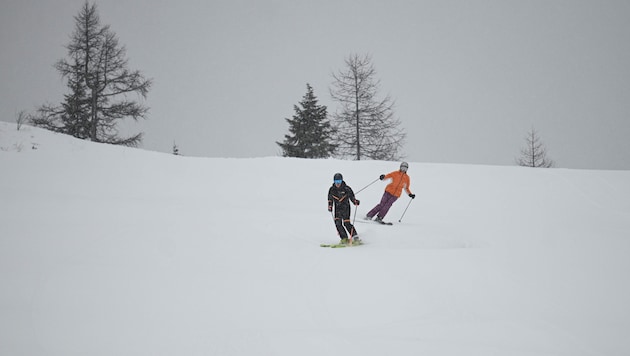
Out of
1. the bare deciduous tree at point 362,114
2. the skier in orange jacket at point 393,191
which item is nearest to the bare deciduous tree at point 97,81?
the bare deciduous tree at point 362,114

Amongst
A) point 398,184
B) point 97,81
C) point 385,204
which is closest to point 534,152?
point 398,184

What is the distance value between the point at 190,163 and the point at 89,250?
31.6ft

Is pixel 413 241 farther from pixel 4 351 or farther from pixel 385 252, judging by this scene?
pixel 4 351

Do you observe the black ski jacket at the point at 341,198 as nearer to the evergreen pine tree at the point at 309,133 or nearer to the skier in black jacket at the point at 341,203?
the skier in black jacket at the point at 341,203

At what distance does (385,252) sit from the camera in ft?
18.2

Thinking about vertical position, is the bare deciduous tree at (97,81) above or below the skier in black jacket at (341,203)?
above

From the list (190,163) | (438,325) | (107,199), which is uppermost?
(190,163)

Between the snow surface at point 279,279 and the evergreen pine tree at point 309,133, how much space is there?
18328mm

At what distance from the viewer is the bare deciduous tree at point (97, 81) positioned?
66.9ft

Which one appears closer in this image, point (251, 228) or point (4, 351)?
point (4, 351)

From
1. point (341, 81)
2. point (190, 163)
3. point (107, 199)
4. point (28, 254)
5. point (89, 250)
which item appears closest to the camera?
point (28, 254)

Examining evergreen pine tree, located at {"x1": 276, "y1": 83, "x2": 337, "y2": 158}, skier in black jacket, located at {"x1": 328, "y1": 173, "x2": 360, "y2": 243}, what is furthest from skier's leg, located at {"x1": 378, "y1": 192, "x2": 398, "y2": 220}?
evergreen pine tree, located at {"x1": 276, "y1": 83, "x2": 337, "y2": 158}

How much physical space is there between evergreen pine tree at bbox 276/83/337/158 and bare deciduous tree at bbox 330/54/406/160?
452 centimetres

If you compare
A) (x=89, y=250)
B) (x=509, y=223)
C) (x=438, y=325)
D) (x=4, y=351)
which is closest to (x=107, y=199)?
(x=89, y=250)
